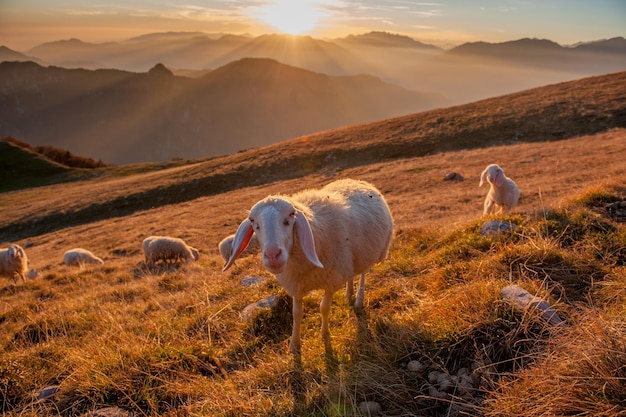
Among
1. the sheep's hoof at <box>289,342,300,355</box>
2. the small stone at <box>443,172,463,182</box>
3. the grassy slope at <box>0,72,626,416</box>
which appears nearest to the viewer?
the grassy slope at <box>0,72,626,416</box>

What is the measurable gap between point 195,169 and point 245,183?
366 inches

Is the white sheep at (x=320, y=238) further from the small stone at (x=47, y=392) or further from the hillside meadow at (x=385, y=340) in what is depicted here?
the small stone at (x=47, y=392)

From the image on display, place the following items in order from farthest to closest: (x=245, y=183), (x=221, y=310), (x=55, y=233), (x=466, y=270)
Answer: (x=245, y=183), (x=55, y=233), (x=221, y=310), (x=466, y=270)

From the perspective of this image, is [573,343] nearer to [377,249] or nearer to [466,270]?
[466,270]

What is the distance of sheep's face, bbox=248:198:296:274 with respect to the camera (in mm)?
4008

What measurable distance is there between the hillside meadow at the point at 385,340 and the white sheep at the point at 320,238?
0.57 metres

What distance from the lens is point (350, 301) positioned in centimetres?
605

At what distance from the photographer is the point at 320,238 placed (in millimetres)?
5156

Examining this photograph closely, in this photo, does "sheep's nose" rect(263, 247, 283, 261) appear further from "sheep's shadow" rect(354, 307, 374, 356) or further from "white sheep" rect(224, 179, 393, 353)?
"sheep's shadow" rect(354, 307, 374, 356)

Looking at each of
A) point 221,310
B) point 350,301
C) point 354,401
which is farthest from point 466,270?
point 221,310

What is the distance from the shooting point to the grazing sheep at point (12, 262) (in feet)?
46.3

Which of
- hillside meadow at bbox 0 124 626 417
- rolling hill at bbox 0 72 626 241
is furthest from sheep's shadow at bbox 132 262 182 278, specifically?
rolling hill at bbox 0 72 626 241

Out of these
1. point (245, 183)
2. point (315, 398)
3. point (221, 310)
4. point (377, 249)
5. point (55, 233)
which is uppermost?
point (377, 249)

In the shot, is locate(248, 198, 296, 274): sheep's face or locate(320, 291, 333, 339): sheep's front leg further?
locate(320, 291, 333, 339): sheep's front leg
